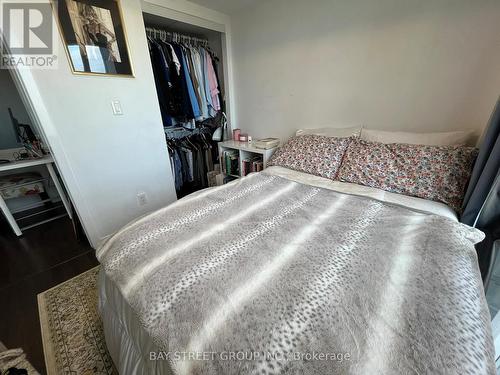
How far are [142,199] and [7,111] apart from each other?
84.3 inches

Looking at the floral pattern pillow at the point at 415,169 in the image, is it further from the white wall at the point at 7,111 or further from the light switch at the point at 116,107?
the white wall at the point at 7,111

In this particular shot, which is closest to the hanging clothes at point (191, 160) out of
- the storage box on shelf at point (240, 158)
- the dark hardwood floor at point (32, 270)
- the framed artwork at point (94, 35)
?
the storage box on shelf at point (240, 158)

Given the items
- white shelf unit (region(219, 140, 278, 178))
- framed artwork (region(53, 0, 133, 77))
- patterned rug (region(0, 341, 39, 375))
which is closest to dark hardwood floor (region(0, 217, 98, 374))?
patterned rug (region(0, 341, 39, 375))

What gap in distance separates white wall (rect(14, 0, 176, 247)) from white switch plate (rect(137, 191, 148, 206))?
39 mm

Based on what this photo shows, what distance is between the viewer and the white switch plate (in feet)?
7.09

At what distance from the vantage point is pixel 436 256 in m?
0.80

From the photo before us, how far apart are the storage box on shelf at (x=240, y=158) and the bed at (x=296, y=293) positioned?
1256 mm

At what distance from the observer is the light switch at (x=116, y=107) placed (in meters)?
1.80

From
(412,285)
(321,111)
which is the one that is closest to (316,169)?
(321,111)

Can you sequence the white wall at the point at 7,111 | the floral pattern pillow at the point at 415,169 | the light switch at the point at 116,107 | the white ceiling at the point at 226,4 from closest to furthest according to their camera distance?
the floral pattern pillow at the point at 415,169 → the light switch at the point at 116,107 → the white ceiling at the point at 226,4 → the white wall at the point at 7,111

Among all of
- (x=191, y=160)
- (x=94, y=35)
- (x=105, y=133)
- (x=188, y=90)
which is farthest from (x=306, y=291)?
(x=191, y=160)

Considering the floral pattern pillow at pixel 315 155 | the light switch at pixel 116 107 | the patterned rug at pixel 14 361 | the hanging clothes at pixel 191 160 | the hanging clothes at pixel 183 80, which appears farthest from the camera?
the hanging clothes at pixel 191 160

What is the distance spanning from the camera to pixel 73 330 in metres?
1.27

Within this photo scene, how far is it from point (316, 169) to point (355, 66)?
0.97 m
